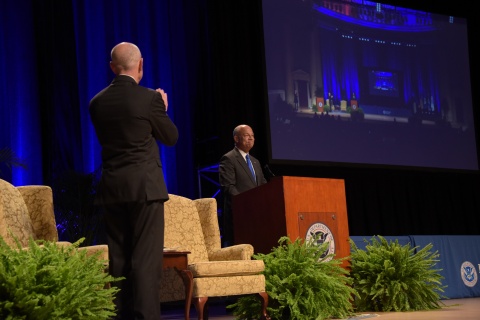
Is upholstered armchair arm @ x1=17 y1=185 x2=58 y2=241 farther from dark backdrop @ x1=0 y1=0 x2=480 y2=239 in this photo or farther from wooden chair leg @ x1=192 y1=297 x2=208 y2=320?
dark backdrop @ x1=0 y1=0 x2=480 y2=239

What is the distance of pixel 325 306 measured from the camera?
446cm

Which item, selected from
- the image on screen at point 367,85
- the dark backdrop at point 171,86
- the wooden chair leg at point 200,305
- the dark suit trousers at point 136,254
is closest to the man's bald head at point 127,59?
the dark suit trousers at point 136,254

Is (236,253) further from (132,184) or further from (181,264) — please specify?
(132,184)

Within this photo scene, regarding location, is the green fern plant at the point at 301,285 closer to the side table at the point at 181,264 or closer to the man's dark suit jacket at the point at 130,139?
the side table at the point at 181,264

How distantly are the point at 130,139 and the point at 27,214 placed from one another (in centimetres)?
132

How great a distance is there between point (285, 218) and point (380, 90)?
4311 mm

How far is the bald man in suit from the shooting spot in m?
3.07

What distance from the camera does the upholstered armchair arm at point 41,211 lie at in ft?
13.7

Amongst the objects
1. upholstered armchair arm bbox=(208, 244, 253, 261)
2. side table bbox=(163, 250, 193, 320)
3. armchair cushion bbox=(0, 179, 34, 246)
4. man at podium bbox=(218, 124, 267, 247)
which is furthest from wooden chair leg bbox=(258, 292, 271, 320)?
armchair cushion bbox=(0, 179, 34, 246)

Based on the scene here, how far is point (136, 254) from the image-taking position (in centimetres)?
306

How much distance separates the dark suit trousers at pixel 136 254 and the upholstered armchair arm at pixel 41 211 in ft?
3.69

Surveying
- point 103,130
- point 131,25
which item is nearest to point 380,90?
point 131,25

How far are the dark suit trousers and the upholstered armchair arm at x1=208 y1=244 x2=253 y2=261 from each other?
147cm

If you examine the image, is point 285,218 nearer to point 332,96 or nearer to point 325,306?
point 325,306
